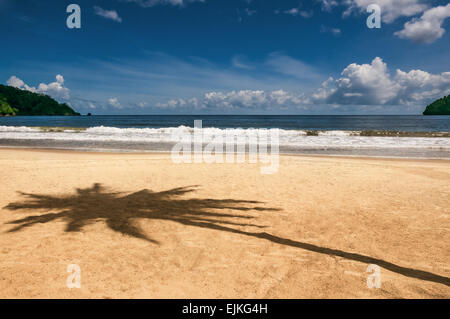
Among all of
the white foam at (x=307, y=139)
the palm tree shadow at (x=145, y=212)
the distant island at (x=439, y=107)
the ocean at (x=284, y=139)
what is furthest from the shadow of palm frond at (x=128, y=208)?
the distant island at (x=439, y=107)

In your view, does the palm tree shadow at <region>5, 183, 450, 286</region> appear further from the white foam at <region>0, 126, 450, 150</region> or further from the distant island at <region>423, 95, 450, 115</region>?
the distant island at <region>423, 95, 450, 115</region>

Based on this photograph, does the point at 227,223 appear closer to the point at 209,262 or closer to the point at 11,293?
the point at 209,262

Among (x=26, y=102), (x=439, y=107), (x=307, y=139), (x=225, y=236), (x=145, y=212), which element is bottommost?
(x=225, y=236)

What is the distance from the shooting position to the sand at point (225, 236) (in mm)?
3891

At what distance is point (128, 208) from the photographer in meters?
7.15

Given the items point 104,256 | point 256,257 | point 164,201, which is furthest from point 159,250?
point 164,201

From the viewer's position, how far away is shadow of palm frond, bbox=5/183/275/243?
6.20 metres

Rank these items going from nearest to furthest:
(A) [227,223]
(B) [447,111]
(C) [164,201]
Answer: (A) [227,223]
(C) [164,201]
(B) [447,111]

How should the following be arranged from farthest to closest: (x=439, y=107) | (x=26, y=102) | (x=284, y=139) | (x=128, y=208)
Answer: (x=26, y=102)
(x=439, y=107)
(x=284, y=139)
(x=128, y=208)

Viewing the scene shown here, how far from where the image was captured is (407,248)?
16.6 feet

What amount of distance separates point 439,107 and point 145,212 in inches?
8485

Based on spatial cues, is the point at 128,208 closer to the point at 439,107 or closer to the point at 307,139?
the point at 307,139

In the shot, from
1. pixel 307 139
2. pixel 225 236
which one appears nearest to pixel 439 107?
pixel 307 139
